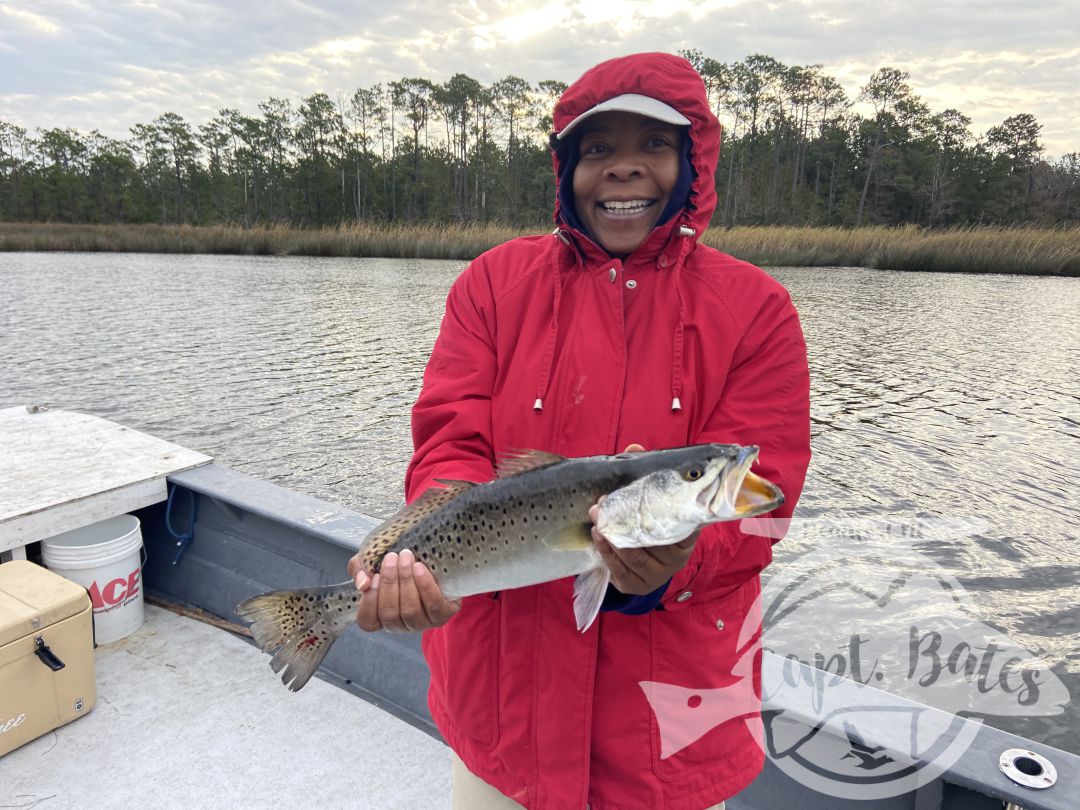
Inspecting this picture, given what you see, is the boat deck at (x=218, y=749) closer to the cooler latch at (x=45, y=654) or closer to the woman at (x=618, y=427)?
the cooler latch at (x=45, y=654)

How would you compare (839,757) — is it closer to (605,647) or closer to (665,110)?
(605,647)

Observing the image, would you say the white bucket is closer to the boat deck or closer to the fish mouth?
the boat deck

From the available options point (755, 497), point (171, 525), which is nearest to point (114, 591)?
point (171, 525)

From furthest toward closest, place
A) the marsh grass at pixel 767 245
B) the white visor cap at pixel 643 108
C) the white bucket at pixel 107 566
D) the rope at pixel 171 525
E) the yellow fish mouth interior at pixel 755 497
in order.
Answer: the marsh grass at pixel 767 245, the rope at pixel 171 525, the white bucket at pixel 107 566, the white visor cap at pixel 643 108, the yellow fish mouth interior at pixel 755 497

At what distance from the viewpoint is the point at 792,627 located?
6500 mm

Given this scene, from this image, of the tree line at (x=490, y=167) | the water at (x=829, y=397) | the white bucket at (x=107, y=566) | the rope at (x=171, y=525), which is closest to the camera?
the white bucket at (x=107, y=566)

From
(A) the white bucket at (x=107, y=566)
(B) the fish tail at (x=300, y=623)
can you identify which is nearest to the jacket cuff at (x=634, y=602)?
(B) the fish tail at (x=300, y=623)

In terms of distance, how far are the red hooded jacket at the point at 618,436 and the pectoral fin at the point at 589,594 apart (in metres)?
0.15

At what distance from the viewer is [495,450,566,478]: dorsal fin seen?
2.02 metres

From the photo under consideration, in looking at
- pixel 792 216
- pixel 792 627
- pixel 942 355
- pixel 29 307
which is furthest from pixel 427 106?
pixel 792 627

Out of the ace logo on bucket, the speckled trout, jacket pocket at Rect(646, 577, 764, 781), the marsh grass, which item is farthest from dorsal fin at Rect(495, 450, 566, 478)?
the marsh grass

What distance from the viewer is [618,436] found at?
6.78ft

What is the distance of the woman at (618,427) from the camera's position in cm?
192

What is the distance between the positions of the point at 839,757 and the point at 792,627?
4.30 m
